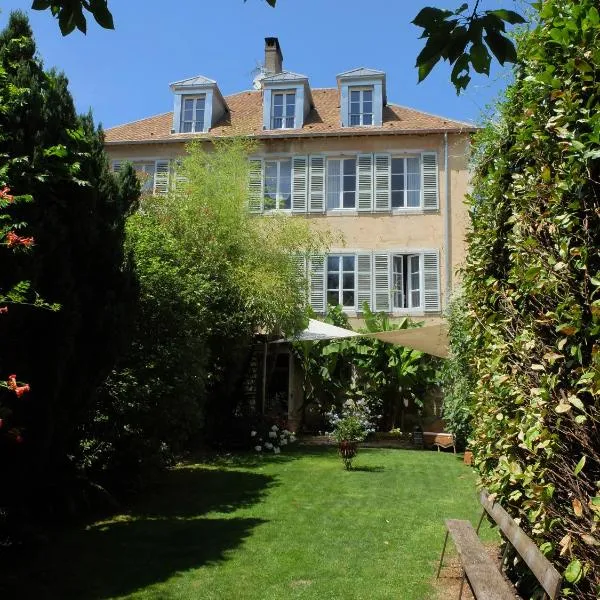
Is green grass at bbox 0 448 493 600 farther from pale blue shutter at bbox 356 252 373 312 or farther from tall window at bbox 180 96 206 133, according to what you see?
tall window at bbox 180 96 206 133

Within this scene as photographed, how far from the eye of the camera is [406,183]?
2059 centimetres

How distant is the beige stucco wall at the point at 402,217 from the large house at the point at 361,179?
0.11 feet

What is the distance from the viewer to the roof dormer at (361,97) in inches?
842

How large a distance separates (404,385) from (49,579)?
1371 cm

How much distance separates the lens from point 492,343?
15.9 ft

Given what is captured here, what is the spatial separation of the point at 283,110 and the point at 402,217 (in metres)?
5.73

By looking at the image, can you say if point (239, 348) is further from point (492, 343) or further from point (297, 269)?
point (492, 343)

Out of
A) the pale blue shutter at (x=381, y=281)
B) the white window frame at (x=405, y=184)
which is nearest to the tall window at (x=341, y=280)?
the pale blue shutter at (x=381, y=281)

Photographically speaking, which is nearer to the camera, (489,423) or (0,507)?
(489,423)

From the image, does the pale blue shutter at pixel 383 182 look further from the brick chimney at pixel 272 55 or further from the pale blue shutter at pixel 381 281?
the brick chimney at pixel 272 55

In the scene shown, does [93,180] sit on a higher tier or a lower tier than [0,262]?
higher

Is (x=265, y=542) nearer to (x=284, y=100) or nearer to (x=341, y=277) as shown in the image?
(x=341, y=277)

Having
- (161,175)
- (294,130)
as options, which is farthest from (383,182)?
(161,175)

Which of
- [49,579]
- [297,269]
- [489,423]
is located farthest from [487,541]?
[297,269]
